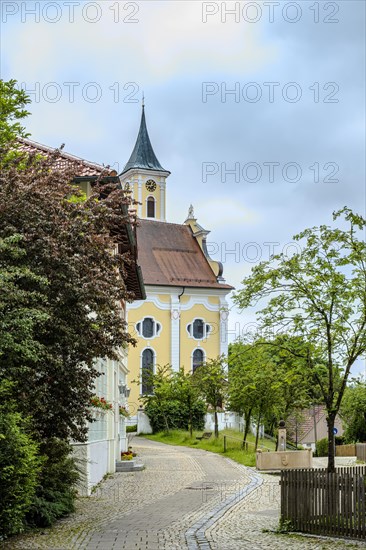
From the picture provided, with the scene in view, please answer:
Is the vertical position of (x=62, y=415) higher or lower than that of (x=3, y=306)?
lower

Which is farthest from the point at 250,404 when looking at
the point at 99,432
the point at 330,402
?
the point at 330,402

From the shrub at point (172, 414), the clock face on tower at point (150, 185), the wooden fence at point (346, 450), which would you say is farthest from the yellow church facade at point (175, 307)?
the wooden fence at point (346, 450)

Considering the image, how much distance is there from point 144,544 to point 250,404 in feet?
80.8

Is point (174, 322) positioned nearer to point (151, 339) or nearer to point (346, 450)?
point (151, 339)

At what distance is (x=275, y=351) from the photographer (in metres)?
17.1

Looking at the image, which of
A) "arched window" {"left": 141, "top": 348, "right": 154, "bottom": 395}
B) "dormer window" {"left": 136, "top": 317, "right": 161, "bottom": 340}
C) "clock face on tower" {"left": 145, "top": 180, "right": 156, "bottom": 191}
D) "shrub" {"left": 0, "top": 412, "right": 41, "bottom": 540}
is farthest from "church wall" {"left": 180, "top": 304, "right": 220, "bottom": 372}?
"shrub" {"left": 0, "top": 412, "right": 41, "bottom": 540}

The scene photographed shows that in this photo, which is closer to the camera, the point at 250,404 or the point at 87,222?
the point at 87,222

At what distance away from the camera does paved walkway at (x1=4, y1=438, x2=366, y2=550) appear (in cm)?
1245

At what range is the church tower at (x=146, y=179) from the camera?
8253cm

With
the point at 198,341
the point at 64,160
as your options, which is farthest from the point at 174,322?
the point at 64,160

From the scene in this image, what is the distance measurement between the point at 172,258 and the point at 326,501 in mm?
58729

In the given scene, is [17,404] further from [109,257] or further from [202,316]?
[202,316]

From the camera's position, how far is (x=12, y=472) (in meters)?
11.6

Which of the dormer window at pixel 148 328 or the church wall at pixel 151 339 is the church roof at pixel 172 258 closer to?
the church wall at pixel 151 339
